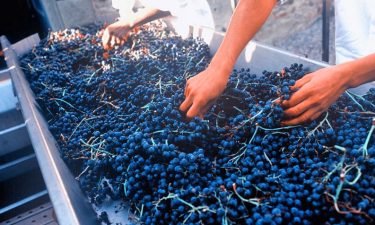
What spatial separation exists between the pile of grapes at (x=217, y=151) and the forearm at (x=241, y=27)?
17 centimetres

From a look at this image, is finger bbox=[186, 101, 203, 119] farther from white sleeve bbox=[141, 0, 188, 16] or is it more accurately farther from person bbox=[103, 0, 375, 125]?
white sleeve bbox=[141, 0, 188, 16]

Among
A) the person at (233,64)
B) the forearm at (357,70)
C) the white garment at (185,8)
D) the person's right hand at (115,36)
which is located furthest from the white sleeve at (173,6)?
the forearm at (357,70)

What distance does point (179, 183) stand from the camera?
1.07m

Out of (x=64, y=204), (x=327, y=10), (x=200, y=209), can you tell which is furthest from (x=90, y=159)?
(x=327, y=10)

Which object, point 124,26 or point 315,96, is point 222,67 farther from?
point 124,26

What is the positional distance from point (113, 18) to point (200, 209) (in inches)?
119

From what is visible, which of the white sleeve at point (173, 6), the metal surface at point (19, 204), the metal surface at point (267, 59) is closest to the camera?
the metal surface at point (267, 59)

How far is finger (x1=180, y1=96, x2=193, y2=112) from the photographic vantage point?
1306 mm

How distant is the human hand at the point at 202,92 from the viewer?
Result: 49.9 inches

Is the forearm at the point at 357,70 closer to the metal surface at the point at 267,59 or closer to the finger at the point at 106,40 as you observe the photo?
the metal surface at the point at 267,59

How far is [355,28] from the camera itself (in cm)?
219

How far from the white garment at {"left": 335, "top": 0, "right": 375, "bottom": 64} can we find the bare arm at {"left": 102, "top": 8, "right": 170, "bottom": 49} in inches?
57.9

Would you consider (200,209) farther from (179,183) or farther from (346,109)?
(346,109)

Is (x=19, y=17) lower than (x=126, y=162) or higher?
higher
